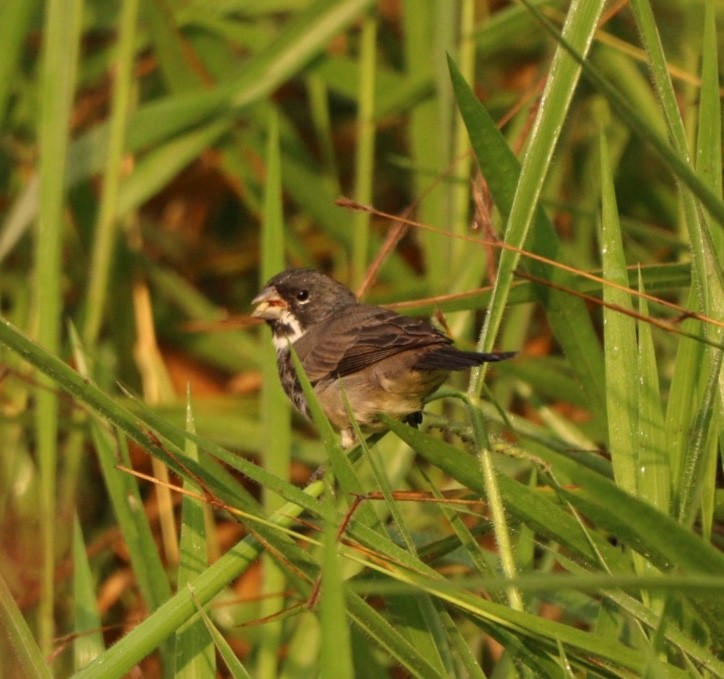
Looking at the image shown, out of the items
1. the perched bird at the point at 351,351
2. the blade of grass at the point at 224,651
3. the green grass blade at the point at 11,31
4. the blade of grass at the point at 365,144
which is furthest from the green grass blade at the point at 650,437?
the green grass blade at the point at 11,31

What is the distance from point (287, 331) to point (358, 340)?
1.98ft

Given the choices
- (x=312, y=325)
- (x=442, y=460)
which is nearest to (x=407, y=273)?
(x=312, y=325)

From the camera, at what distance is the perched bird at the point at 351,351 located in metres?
3.04

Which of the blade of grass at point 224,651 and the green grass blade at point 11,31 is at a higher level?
the green grass blade at point 11,31

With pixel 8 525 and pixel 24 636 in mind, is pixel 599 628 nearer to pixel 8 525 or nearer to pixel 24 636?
pixel 24 636

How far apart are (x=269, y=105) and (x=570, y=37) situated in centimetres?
235

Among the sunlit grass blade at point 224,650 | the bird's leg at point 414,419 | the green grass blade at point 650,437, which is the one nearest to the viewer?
the sunlit grass blade at point 224,650

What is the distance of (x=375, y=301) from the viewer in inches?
171

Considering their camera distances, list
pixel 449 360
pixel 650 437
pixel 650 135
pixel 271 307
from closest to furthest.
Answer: pixel 650 135, pixel 650 437, pixel 449 360, pixel 271 307

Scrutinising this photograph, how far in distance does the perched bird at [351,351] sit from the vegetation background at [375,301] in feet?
0.35

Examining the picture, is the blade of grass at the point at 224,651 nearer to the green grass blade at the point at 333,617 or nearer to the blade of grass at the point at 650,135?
the green grass blade at the point at 333,617

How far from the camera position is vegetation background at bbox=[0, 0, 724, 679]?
6.84 feet

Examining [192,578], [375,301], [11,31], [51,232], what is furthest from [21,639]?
[375,301]

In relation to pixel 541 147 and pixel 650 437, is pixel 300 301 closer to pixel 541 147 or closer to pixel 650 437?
pixel 541 147
